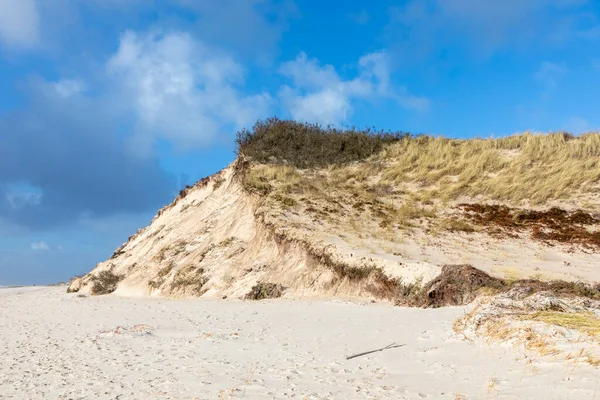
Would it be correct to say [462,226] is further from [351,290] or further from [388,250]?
[351,290]

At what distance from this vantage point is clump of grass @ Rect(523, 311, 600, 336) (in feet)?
23.0

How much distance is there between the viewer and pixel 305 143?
82.9 feet

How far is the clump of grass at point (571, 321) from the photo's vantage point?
702 centimetres

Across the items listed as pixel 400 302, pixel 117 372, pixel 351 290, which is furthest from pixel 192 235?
pixel 117 372

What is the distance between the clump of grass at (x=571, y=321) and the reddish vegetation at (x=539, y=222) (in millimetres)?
10667

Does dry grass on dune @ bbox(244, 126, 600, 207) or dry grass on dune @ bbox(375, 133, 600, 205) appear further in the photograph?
dry grass on dune @ bbox(375, 133, 600, 205)

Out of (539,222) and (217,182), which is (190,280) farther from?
(539,222)

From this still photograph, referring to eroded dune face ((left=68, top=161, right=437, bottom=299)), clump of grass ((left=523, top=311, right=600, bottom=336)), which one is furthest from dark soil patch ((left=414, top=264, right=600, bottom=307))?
clump of grass ((left=523, top=311, right=600, bottom=336))

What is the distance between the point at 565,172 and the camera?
896 inches

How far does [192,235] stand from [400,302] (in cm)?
1033

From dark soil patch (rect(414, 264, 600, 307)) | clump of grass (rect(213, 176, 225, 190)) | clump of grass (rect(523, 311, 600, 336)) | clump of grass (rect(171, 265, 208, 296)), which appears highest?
clump of grass (rect(213, 176, 225, 190))

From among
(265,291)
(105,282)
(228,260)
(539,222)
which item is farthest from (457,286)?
(105,282)

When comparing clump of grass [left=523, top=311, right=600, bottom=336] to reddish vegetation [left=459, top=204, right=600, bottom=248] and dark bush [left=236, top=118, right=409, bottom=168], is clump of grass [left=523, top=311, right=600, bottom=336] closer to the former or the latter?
reddish vegetation [left=459, top=204, right=600, bottom=248]

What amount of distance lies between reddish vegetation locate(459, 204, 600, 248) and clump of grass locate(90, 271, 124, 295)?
47.9ft
